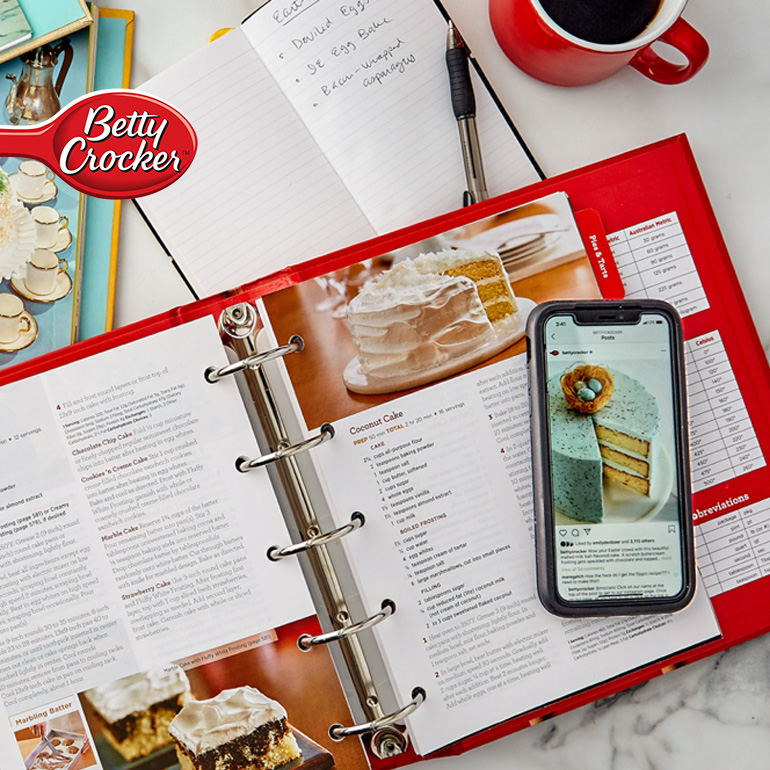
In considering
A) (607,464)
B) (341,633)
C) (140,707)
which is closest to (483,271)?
(607,464)

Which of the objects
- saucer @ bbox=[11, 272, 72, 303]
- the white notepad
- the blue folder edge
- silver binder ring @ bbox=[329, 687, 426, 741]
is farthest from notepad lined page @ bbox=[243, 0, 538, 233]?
silver binder ring @ bbox=[329, 687, 426, 741]

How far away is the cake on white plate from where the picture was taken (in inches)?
19.4

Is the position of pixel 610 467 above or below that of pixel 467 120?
below

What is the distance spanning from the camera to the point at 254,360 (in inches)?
18.8

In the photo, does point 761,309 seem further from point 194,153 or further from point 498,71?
point 194,153

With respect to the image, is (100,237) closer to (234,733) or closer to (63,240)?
(63,240)

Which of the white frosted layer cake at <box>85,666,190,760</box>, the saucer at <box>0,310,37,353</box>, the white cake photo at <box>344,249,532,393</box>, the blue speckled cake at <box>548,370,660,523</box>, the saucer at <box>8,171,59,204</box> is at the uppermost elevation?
the saucer at <box>8,171,59,204</box>

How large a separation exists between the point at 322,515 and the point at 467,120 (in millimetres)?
318

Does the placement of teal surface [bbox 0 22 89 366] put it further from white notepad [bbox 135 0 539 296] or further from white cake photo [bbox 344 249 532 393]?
white cake photo [bbox 344 249 532 393]

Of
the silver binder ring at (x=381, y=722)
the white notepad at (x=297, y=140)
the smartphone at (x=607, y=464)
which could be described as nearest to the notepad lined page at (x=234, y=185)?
the white notepad at (x=297, y=140)

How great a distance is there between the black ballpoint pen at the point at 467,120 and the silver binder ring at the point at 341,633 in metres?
0.31

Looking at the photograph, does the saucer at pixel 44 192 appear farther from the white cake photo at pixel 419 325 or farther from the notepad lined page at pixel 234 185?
the white cake photo at pixel 419 325

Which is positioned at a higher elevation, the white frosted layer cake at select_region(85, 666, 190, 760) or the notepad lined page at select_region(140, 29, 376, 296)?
the notepad lined page at select_region(140, 29, 376, 296)

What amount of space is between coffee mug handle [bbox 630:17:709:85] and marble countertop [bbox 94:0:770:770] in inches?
0.9
